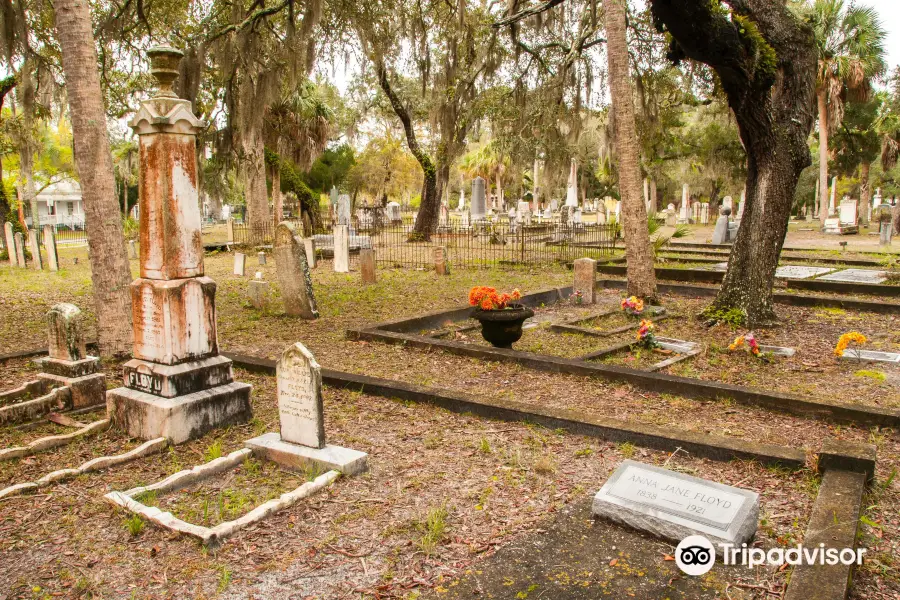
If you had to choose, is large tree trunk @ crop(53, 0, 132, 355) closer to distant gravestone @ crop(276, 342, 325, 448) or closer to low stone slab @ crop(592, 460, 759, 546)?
distant gravestone @ crop(276, 342, 325, 448)

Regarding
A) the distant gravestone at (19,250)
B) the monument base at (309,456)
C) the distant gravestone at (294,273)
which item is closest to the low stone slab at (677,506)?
the monument base at (309,456)

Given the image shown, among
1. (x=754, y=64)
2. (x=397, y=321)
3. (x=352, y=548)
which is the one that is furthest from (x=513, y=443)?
(x=754, y=64)

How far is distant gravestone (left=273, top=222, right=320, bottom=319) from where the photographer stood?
991 centimetres

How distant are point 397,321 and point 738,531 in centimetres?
626

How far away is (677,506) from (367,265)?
10916 mm

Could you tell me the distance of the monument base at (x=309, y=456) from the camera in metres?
4.36

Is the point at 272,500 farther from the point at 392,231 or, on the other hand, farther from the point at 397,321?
the point at 392,231

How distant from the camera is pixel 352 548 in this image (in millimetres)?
3473

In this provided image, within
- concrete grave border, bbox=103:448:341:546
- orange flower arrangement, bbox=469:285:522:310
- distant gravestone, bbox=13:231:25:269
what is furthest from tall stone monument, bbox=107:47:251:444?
distant gravestone, bbox=13:231:25:269

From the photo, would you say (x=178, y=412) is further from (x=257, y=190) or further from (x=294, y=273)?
(x=257, y=190)

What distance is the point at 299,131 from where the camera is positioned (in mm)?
26469


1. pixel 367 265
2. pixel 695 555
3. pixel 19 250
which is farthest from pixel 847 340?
pixel 19 250

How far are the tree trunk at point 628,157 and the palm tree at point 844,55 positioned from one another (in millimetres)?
19181

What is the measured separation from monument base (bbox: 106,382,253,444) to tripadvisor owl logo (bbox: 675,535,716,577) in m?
3.62
